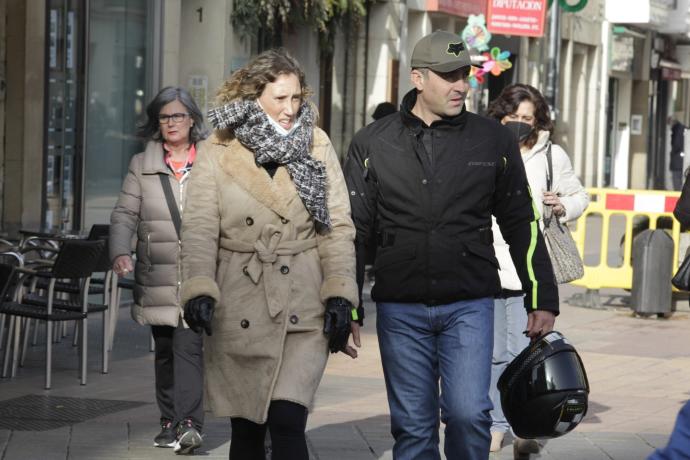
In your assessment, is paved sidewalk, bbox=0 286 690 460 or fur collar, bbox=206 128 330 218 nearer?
fur collar, bbox=206 128 330 218

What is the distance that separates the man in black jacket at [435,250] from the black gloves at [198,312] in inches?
27.7

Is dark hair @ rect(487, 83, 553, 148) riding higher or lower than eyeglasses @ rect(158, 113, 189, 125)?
higher

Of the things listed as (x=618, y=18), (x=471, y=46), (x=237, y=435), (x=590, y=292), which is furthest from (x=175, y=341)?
(x=618, y=18)

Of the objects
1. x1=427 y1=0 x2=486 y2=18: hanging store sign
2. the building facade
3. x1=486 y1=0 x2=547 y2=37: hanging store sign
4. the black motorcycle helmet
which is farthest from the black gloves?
x1=427 y1=0 x2=486 y2=18: hanging store sign

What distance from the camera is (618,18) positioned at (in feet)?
120

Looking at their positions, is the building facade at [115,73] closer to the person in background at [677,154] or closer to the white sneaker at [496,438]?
the white sneaker at [496,438]

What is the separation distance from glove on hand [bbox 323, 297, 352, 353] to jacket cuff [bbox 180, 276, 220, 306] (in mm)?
413

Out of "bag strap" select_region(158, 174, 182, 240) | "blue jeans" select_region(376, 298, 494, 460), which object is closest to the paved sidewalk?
"bag strap" select_region(158, 174, 182, 240)

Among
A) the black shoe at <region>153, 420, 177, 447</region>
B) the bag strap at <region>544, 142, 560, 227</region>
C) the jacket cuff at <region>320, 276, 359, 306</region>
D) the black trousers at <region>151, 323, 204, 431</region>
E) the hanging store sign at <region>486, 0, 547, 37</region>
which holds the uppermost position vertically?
the hanging store sign at <region>486, 0, 547, 37</region>

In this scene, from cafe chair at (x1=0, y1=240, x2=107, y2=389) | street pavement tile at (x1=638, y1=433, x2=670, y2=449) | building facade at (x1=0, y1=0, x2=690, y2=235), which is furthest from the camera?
building facade at (x1=0, y1=0, x2=690, y2=235)

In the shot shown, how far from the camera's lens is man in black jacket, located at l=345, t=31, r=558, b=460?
19.4 feet

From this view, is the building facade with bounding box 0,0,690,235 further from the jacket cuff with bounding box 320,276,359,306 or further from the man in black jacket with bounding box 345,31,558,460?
the jacket cuff with bounding box 320,276,359,306

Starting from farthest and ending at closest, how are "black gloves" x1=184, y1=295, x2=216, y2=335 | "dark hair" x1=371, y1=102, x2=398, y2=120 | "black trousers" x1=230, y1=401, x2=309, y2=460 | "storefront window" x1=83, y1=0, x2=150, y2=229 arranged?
"storefront window" x1=83, y1=0, x2=150, y2=229 < "dark hair" x1=371, y1=102, x2=398, y2=120 < "black trousers" x1=230, y1=401, x2=309, y2=460 < "black gloves" x1=184, y1=295, x2=216, y2=335

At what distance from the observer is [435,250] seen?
234 inches
